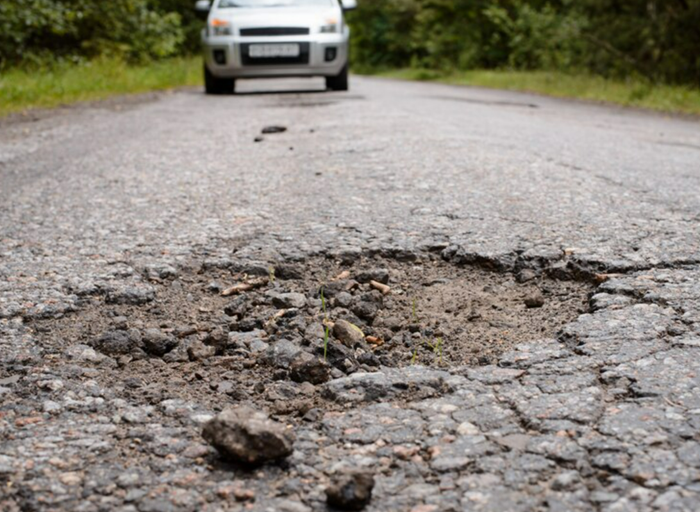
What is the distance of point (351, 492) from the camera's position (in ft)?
4.12

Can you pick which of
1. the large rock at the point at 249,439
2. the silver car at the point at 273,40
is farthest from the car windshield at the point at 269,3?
the large rock at the point at 249,439

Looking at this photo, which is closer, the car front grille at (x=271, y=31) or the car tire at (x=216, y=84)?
the car front grille at (x=271, y=31)

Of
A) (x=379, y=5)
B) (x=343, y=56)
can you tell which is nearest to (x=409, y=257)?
(x=343, y=56)

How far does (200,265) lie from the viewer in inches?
106

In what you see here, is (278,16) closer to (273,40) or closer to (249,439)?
(273,40)

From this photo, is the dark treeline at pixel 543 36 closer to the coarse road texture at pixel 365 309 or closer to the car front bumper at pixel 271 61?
the car front bumper at pixel 271 61

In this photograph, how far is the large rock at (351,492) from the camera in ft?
4.11

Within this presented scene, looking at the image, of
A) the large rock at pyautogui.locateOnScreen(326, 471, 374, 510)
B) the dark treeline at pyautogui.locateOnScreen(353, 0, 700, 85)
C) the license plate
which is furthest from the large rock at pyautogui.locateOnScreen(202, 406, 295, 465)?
the dark treeline at pyautogui.locateOnScreen(353, 0, 700, 85)

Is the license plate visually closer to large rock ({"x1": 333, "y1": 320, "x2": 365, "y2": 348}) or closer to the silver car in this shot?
the silver car

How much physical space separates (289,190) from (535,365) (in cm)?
225

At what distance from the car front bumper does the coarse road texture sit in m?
4.96

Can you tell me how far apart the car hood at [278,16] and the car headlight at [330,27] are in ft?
0.14

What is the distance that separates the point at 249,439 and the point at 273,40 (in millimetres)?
9244

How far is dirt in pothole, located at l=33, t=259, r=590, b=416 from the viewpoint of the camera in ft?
5.89
